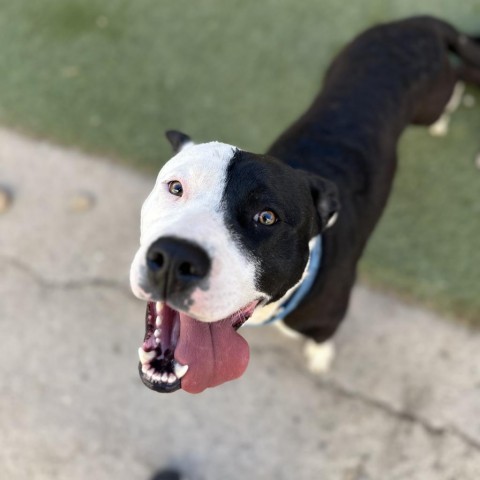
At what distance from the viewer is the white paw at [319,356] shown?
3.21 meters

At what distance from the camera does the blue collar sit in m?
2.46

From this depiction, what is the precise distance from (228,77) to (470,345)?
286 cm

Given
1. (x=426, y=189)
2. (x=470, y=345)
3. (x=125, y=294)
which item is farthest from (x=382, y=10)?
(x=125, y=294)

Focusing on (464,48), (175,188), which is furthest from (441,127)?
(175,188)

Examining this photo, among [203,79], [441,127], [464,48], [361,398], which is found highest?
[464,48]

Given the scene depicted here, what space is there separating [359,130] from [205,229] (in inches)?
58.9

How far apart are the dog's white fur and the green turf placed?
2.00 m

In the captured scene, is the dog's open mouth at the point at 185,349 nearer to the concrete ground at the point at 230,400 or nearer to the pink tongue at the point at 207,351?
the pink tongue at the point at 207,351

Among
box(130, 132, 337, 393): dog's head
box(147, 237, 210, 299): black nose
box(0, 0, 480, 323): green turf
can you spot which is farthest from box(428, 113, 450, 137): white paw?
box(147, 237, 210, 299): black nose

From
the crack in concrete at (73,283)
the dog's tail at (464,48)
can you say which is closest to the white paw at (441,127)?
the dog's tail at (464,48)

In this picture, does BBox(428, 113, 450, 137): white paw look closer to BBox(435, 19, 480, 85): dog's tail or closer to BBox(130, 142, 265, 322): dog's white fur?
BBox(435, 19, 480, 85): dog's tail

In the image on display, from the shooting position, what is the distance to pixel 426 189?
3.86m

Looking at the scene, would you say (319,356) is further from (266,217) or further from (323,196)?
(266,217)

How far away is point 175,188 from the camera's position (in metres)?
2.10
